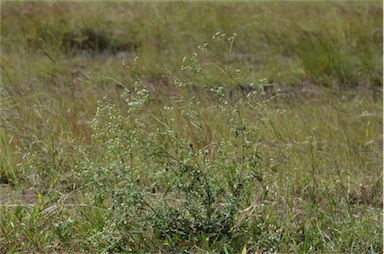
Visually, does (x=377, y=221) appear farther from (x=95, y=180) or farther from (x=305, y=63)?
(x=305, y=63)

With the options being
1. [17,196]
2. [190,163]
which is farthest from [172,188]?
[17,196]

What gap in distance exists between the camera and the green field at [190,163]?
2.31 metres

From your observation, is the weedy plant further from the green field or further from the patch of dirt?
the patch of dirt

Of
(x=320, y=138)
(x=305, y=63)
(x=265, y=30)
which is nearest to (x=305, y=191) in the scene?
(x=320, y=138)

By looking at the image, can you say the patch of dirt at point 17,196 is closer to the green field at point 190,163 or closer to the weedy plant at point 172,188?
the green field at point 190,163

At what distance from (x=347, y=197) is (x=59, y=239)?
4.48ft

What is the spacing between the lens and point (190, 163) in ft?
7.74

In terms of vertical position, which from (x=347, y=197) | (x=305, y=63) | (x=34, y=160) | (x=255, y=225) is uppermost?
(x=34, y=160)

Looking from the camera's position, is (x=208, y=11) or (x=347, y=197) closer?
(x=347, y=197)

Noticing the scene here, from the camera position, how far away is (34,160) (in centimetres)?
270

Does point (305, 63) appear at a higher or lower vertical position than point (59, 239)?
lower

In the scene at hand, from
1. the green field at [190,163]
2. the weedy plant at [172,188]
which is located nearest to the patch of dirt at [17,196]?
the green field at [190,163]

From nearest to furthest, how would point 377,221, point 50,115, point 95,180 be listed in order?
point 95,180, point 377,221, point 50,115

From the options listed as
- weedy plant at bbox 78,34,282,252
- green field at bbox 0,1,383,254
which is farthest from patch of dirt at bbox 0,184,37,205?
weedy plant at bbox 78,34,282,252
